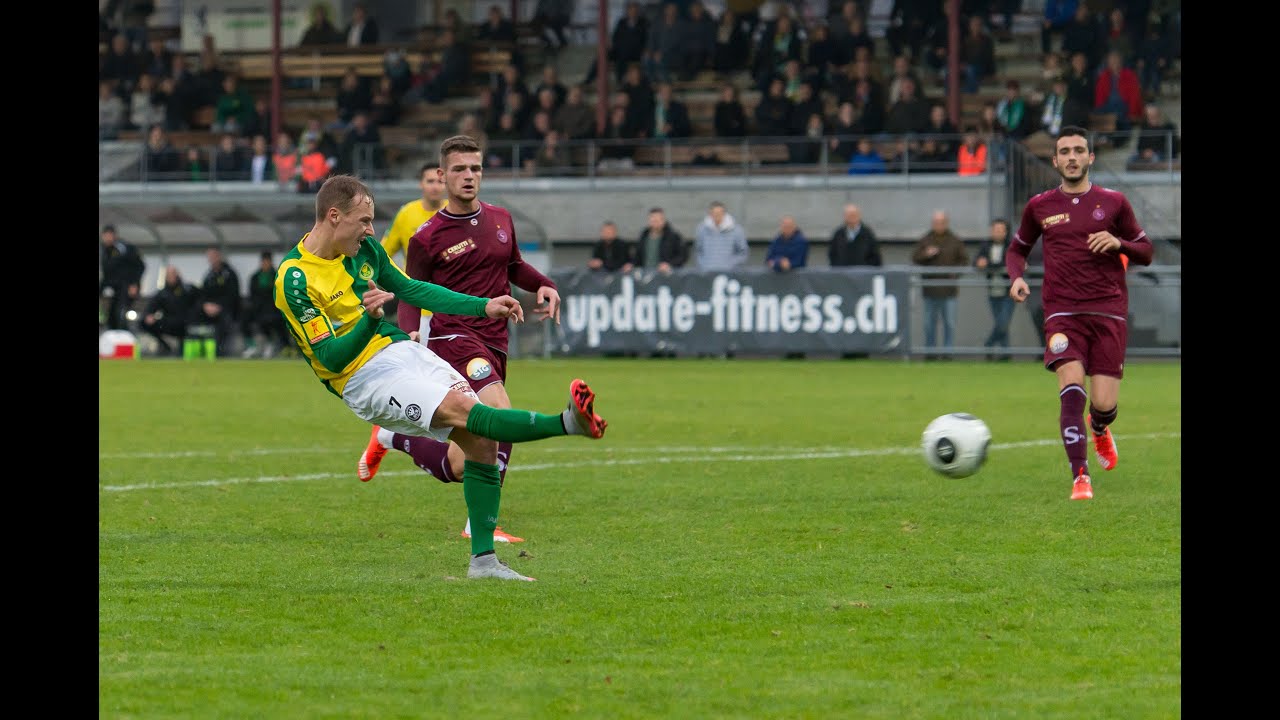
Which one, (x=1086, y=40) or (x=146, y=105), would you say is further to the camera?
(x=146, y=105)

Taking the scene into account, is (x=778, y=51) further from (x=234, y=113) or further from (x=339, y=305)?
(x=339, y=305)

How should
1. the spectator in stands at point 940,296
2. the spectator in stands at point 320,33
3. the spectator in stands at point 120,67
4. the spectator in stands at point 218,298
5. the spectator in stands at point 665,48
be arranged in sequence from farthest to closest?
the spectator in stands at point 320,33 → the spectator in stands at point 120,67 → the spectator in stands at point 665,48 → the spectator in stands at point 218,298 → the spectator in stands at point 940,296

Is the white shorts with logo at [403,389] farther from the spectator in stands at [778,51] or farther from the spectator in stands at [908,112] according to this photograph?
the spectator in stands at [778,51]

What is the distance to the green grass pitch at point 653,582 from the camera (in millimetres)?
5414

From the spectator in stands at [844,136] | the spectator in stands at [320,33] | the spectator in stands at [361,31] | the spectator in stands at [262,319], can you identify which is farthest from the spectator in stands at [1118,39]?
the spectator in stands at [320,33]

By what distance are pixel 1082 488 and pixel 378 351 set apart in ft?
14.6

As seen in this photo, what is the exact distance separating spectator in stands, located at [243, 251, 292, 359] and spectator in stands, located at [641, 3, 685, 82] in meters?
7.52

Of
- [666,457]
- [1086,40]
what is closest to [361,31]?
[1086,40]

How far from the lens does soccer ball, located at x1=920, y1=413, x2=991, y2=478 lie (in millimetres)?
9703

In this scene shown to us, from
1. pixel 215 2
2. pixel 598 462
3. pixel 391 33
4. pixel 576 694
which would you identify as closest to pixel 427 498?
pixel 598 462

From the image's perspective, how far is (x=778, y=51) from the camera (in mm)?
30234

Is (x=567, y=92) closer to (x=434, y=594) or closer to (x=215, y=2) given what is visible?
(x=215, y=2)

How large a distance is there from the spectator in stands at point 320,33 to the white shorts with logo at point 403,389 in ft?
95.6
